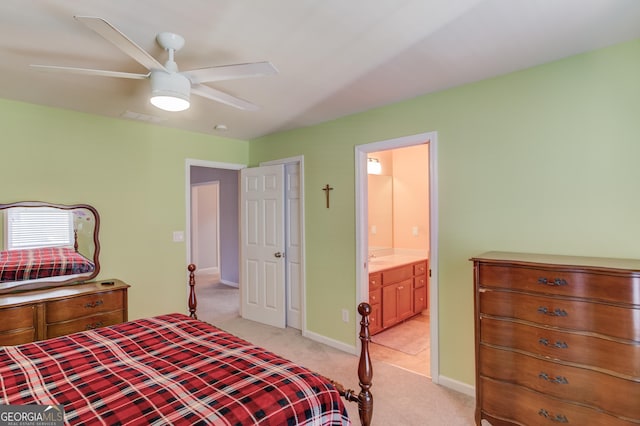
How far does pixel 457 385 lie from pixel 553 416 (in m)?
0.88

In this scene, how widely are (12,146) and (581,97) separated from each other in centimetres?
444

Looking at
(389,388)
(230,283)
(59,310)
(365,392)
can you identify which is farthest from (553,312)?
(230,283)

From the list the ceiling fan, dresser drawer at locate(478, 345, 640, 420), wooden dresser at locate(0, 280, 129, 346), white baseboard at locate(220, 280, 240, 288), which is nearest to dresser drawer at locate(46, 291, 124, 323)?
wooden dresser at locate(0, 280, 129, 346)

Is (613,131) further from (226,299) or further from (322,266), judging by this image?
(226,299)

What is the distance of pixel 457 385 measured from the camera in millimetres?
2703

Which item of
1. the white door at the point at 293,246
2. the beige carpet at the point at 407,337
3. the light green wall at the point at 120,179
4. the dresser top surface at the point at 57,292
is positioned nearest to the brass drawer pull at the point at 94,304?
the dresser top surface at the point at 57,292

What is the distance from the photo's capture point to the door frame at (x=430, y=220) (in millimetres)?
2818

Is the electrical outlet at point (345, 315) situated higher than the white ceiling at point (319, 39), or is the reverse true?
the white ceiling at point (319, 39)

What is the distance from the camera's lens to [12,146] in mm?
2918

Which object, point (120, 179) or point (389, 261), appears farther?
point (389, 261)

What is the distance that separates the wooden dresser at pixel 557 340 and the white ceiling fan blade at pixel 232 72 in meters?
1.69

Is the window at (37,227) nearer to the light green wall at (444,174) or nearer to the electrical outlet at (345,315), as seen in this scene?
the light green wall at (444,174)

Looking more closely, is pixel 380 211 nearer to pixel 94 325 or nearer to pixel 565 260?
pixel 565 260

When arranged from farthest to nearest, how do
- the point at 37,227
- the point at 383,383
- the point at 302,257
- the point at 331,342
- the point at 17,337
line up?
the point at 302,257 < the point at 331,342 < the point at 37,227 < the point at 383,383 < the point at 17,337
